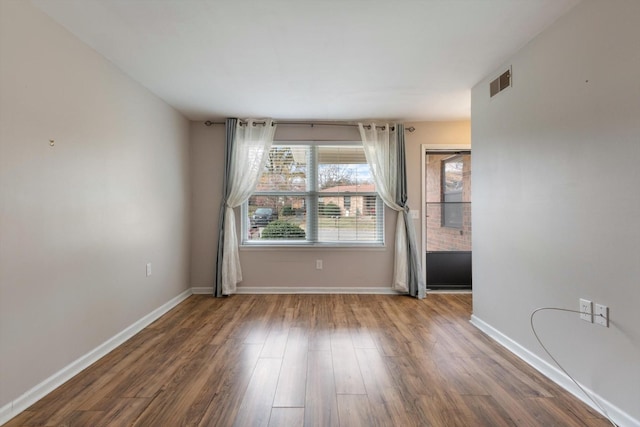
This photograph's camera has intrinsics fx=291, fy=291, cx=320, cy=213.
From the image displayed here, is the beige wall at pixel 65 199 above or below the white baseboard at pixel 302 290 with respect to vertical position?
above

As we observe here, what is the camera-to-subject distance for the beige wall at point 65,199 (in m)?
1.57

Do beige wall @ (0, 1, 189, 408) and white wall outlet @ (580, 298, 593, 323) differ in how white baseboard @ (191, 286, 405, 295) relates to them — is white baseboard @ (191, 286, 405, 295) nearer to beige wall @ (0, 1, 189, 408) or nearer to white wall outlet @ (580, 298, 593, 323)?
beige wall @ (0, 1, 189, 408)

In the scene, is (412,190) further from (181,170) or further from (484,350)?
(181,170)

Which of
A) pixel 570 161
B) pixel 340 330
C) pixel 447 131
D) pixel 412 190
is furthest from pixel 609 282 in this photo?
pixel 447 131

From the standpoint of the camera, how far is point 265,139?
12.4ft

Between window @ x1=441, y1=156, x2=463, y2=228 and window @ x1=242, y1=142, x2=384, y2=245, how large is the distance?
929mm

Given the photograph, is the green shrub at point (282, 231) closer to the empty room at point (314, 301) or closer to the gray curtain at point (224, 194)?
the gray curtain at point (224, 194)

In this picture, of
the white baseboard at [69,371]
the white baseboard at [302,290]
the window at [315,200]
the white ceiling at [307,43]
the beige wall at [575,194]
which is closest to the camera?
the beige wall at [575,194]

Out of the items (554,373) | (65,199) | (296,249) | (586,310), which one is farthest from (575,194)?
(65,199)

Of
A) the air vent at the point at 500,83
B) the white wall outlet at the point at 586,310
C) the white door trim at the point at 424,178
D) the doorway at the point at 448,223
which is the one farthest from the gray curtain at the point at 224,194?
the white wall outlet at the point at 586,310

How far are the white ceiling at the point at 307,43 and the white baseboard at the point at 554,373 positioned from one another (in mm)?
2242

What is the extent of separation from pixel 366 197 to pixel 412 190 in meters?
0.62

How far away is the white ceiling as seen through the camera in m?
1.74

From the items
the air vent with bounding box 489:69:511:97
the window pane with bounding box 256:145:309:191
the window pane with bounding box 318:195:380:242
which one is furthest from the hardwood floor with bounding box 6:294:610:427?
the air vent with bounding box 489:69:511:97
